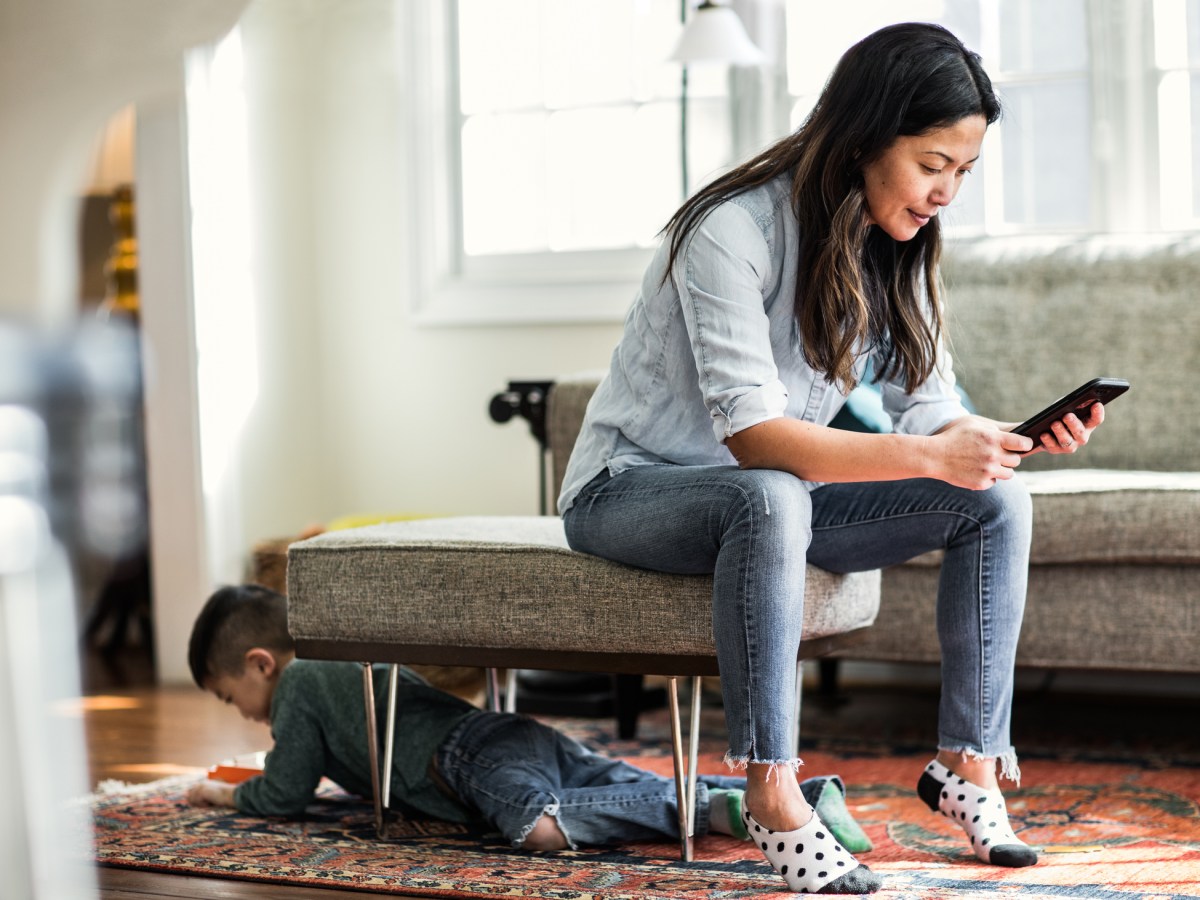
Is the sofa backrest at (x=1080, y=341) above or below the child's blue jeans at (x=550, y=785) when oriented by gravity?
above

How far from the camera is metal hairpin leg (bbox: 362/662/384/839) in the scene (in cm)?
173

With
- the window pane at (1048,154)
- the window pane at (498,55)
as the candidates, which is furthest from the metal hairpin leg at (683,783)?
the window pane at (498,55)

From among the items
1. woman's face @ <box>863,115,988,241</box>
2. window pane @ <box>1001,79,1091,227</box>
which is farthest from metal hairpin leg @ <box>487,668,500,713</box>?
window pane @ <box>1001,79,1091,227</box>

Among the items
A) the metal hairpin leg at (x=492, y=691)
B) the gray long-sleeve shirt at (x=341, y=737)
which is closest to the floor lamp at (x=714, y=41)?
the metal hairpin leg at (x=492, y=691)

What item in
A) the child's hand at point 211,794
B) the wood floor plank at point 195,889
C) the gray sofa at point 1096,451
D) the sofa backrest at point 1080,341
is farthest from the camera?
the sofa backrest at point 1080,341

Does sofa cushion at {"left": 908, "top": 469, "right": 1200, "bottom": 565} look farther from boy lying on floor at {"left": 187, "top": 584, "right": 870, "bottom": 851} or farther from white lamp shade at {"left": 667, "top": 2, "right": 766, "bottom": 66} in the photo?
white lamp shade at {"left": 667, "top": 2, "right": 766, "bottom": 66}

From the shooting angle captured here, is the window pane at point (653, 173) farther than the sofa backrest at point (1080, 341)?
Yes

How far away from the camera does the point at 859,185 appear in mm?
1539

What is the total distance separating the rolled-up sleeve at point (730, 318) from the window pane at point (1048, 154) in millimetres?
1598

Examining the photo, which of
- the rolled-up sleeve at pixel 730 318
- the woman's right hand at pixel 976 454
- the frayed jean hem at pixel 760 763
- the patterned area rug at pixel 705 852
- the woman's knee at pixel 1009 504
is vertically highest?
the rolled-up sleeve at pixel 730 318

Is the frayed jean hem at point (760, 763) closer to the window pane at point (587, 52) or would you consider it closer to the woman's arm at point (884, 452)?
the woman's arm at point (884, 452)

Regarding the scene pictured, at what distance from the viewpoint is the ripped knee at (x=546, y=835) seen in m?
1.67

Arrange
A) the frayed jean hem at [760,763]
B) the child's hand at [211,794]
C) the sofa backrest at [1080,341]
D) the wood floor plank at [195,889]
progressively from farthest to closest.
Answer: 1. the sofa backrest at [1080,341]
2. the child's hand at [211,794]
3. the wood floor plank at [195,889]
4. the frayed jean hem at [760,763]

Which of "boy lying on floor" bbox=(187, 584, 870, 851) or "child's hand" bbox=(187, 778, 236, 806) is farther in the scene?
"child's hand" bbox=(187, 778, 236, 806)
